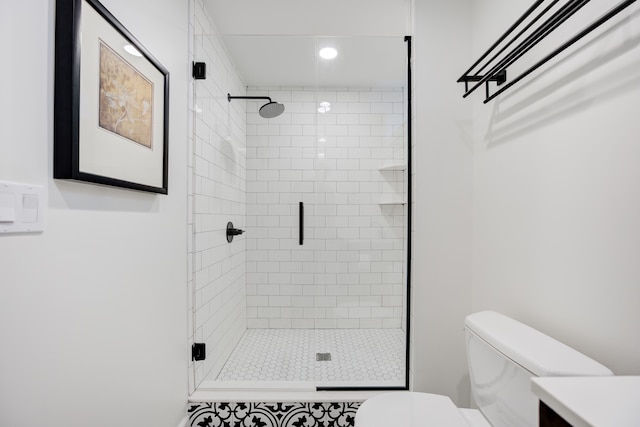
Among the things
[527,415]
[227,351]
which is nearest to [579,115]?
[527,415]

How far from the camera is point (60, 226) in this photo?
800 mm

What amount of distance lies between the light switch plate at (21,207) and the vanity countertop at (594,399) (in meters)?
1.15

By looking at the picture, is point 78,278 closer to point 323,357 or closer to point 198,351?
point 198,351

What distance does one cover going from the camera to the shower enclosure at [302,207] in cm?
180

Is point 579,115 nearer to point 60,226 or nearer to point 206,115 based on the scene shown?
point 60,226

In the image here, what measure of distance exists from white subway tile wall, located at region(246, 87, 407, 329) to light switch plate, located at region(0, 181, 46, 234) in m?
1.23

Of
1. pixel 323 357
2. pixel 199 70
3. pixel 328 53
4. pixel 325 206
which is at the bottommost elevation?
pixel 323 357

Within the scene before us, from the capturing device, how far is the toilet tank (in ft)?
2.74

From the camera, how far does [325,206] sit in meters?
1.89

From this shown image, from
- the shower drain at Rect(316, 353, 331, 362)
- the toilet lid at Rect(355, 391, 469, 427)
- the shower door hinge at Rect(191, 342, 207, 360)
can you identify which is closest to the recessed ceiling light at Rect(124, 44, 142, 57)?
the shower door hinge at Rect(191, 342, 207, 360)

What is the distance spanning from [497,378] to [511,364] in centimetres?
12

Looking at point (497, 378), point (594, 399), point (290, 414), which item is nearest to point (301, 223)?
point (290, 414)

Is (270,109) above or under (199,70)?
under

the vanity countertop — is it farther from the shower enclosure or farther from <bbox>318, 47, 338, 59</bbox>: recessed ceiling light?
<bbox>318, 47, 338, 59</bbox>: recessed ceiling light
